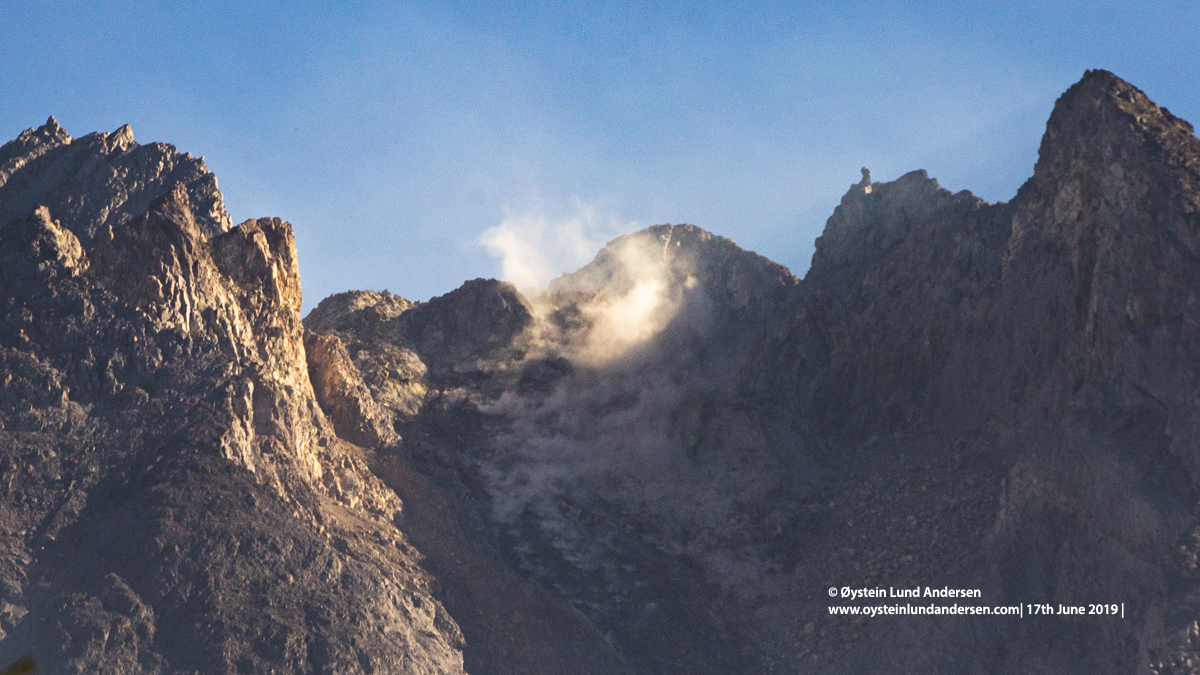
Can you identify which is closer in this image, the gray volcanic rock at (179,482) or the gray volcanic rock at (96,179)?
the gray volcanic rock at (179,482)

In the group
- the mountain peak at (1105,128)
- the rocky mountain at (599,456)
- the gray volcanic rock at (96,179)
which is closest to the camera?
the rocky mountain at (599,456)

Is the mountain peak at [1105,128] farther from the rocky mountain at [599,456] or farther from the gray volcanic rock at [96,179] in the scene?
the gray volcanic rock at [96,179]

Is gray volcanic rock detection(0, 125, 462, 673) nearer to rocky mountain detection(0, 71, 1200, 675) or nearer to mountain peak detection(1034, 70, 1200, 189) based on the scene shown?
rocky mountain detection(0, 71, 1200, 675)

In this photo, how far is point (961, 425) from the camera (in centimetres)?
8875

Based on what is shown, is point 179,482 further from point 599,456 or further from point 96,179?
point 96,179

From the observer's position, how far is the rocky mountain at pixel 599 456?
211 feet

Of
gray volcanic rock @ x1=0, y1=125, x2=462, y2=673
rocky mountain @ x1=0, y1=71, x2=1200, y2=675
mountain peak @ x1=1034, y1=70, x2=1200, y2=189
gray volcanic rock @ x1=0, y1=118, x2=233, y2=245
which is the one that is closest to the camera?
gray volcanic rock @ x1=0, y1=125, x2=462, y2=673

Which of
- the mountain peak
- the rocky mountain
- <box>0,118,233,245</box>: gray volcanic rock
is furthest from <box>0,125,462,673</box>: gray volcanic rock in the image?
the mountain peak

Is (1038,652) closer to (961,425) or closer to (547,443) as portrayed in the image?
(961,425)

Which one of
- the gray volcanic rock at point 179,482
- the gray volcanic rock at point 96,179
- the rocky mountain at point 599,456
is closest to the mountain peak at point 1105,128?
the rocky mountain at point 599,456

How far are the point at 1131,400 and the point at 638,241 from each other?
79.3 meters

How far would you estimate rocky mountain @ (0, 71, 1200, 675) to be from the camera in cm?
6425

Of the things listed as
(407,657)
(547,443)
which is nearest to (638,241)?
(547,443)

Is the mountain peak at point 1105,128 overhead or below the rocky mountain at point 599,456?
overhead
